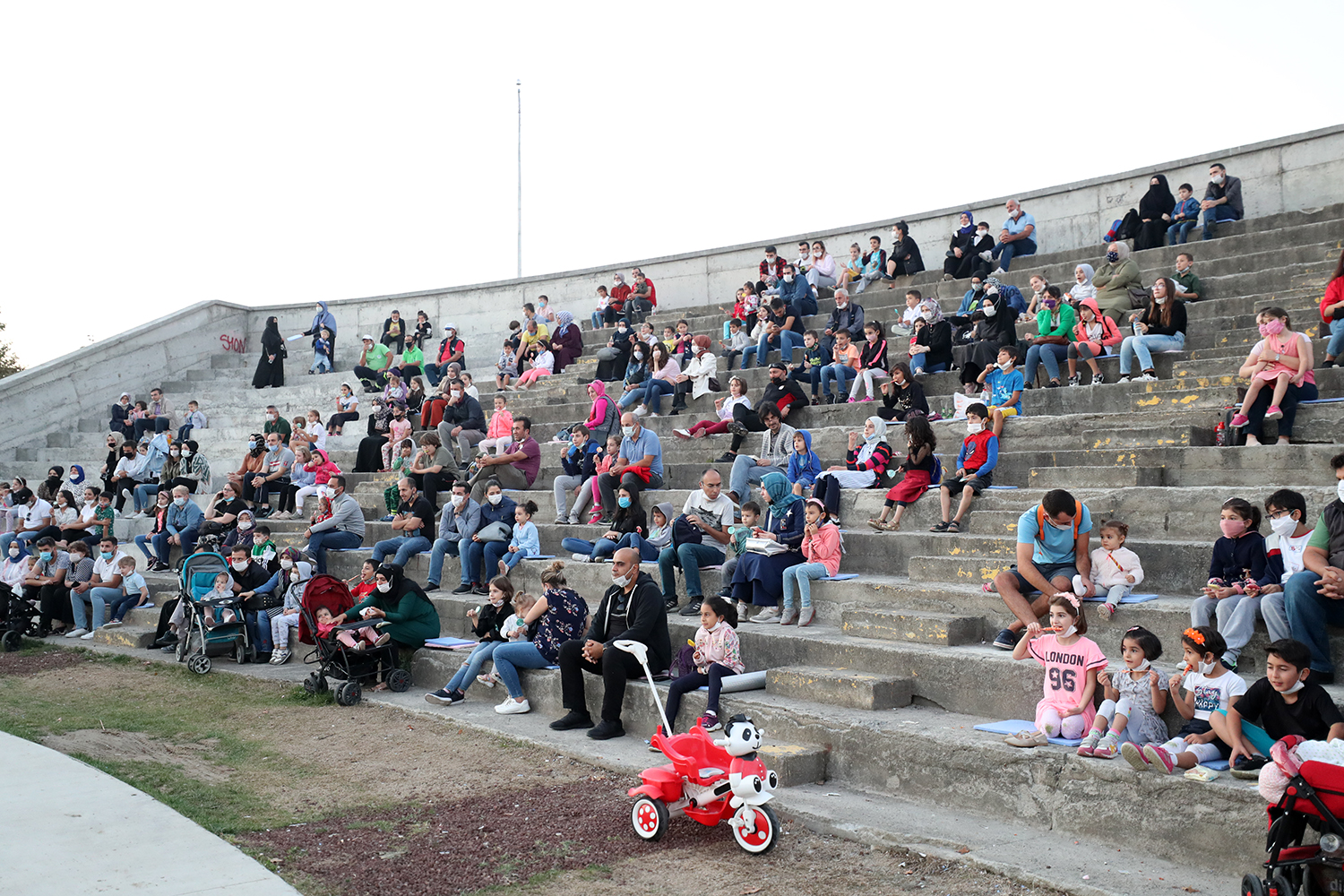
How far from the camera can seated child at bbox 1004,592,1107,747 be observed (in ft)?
18.7

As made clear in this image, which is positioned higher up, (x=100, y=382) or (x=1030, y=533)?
(x=100, y=382)

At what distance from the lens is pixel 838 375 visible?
501 inches

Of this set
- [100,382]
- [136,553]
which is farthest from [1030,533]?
[100,382]

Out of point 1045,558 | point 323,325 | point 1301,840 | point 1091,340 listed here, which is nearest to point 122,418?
point 323,325

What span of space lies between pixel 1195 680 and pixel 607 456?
712 cm

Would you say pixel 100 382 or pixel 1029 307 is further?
pixel 100 382

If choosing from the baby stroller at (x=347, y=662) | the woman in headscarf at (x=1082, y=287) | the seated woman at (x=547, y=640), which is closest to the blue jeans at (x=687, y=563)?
the seated woman at (x=547, y=640)

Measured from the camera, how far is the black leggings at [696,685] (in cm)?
709

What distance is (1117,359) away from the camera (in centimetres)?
1115

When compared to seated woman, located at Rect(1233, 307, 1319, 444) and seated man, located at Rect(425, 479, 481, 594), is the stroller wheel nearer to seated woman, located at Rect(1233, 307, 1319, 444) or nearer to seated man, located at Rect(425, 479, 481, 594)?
seated man, located at Rect(425, 479, 481, 594)

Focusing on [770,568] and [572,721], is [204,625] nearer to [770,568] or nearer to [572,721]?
[572,721]

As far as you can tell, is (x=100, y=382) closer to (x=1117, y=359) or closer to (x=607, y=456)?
(x=607, y=456)

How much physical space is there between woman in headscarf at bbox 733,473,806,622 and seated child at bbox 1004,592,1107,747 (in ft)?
9.25

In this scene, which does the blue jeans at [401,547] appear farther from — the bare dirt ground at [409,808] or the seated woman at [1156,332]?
the seated woman at [1156,332]
